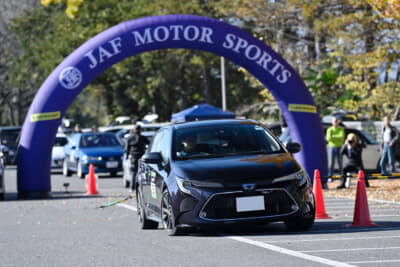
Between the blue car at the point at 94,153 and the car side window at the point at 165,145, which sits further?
the blue car at the point at 94,153

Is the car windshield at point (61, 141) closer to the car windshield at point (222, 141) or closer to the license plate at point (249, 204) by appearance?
the car windshield at point (222, 141)

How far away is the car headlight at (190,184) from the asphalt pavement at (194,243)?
24.8 inches

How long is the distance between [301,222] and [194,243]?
58.3 inches

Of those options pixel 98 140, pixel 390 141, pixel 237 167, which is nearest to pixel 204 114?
pixel 98 140

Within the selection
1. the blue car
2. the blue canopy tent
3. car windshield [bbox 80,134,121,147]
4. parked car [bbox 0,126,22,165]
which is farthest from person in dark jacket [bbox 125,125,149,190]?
parked car [bbox 0,126,22,165]

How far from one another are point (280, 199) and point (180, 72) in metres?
43.5

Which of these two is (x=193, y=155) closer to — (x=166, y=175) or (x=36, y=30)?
Answer: (x=166, y=175)

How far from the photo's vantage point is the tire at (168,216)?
994 centimetres

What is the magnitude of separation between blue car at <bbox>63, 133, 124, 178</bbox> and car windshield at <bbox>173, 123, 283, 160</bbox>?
1586 cm

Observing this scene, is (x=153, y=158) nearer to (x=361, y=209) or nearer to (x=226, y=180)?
(x=226, y=180)

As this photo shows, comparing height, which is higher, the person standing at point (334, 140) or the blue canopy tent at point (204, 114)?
the blue canopy tent at point (204, 114)

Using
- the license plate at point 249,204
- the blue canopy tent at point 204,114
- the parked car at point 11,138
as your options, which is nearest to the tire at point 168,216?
the license plate at point 249,204

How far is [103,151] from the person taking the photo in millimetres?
26844

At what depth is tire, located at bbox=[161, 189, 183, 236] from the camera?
9938 mm
